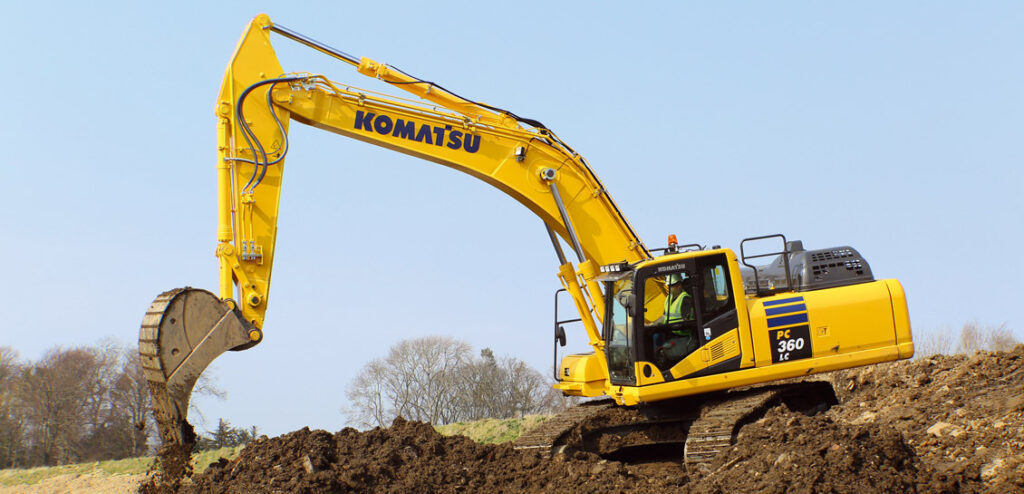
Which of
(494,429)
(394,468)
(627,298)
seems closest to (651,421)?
(627,298)

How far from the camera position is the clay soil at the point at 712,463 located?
7422mm

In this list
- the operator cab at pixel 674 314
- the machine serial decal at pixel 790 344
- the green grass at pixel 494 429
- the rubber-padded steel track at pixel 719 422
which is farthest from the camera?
the green grass at pixel 494 429

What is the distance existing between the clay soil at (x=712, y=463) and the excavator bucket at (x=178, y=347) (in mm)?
817

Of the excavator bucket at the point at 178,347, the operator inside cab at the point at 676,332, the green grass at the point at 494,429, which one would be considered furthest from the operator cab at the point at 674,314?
the green grass at the point at 494,429

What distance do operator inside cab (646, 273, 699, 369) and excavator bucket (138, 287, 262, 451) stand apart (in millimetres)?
4359

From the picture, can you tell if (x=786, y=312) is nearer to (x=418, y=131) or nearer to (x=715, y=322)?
(x=715, y=322)

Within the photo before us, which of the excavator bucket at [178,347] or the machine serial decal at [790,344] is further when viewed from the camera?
the machine serial decal at [790,344]

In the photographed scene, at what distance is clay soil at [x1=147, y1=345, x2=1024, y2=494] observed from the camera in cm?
742

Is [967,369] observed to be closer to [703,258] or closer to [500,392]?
[703,258]

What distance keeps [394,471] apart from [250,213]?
118 inches

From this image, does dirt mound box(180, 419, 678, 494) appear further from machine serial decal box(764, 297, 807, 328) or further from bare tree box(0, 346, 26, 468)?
bare tree box(0, 346, 26, 468)

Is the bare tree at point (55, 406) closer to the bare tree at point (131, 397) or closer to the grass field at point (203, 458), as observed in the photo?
the bare tree at point (131, 397)

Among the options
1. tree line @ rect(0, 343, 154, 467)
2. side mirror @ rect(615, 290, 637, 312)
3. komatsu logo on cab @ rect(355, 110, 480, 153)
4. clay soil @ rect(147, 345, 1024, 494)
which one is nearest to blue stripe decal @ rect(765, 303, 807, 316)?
clay soil @ rect(147, 345, 1024, 494)

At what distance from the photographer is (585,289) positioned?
384 inches
